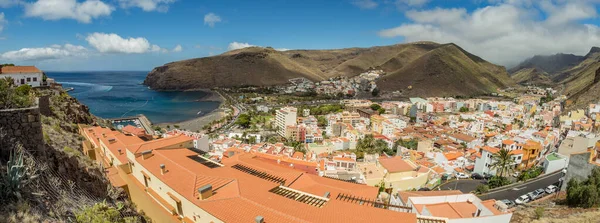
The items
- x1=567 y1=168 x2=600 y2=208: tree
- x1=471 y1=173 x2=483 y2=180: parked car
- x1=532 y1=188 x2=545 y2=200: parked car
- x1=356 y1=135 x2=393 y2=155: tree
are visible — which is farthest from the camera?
x1=356 y1=135 x2=393 y2=155: tree

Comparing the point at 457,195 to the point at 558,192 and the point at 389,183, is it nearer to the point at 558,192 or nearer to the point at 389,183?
the point at 389,183

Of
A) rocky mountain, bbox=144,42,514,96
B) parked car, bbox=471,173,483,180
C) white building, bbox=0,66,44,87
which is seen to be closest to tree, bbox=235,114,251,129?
white building, bbox=0,66,44,87

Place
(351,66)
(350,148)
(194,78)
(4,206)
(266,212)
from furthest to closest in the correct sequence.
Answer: (351,66) → (194,78) → (350,148) → (266,212) → (4,206)

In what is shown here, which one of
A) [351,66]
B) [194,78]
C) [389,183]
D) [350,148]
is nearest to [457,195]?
[389,183]

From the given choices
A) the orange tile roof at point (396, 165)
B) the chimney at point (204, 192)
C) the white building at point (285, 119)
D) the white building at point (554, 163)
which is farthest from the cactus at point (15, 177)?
the white building at point (285, 119)

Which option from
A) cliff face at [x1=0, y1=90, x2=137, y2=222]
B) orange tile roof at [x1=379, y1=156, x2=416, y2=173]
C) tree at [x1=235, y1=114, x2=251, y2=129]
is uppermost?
cliff face at [x1=0, y1=90, x2=137, y2=222]

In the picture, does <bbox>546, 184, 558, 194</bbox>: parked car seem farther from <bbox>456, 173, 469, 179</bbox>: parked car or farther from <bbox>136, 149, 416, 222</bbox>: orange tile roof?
<bbox>136, 149, 416, 222</bbox>: orange tile roof
